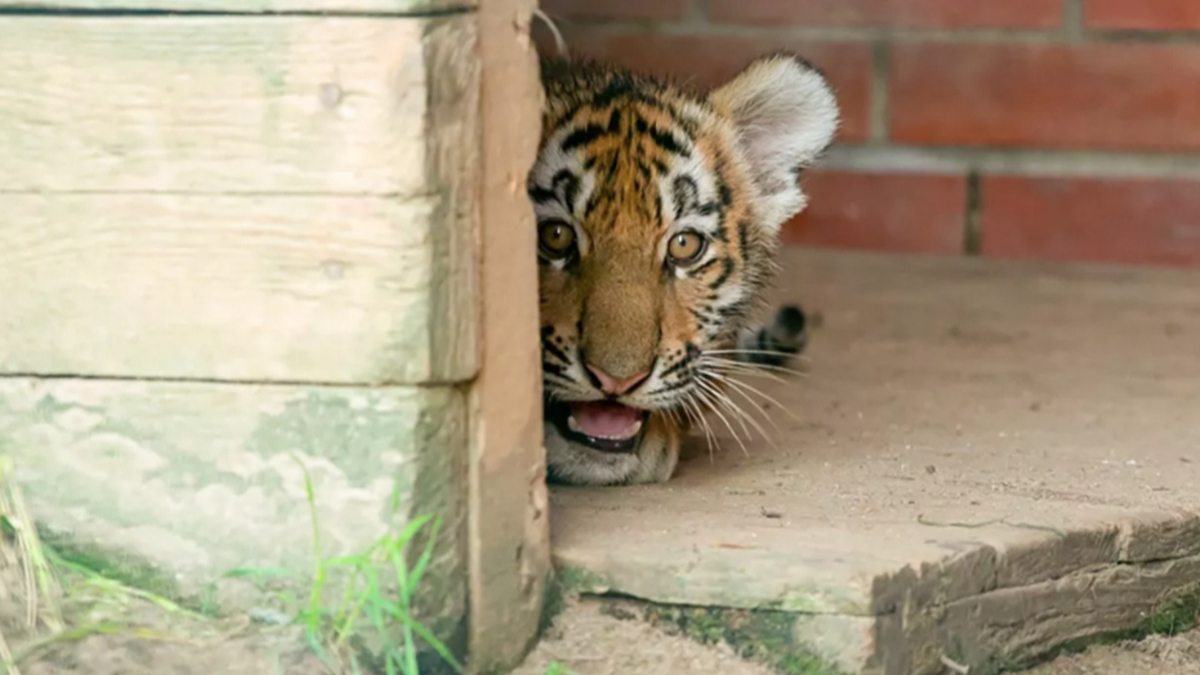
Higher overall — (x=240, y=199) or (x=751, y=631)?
(x=240, y=199)

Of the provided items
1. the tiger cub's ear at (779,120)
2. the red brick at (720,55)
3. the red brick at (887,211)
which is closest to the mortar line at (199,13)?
the tiger cub's ear at (779,120)

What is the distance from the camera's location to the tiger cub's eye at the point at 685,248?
311 centimetres

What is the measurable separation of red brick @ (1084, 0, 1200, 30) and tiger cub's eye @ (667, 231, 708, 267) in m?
2.68

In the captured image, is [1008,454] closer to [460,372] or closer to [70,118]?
[460,372]

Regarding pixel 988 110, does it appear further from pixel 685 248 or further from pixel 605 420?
pixel 605 420

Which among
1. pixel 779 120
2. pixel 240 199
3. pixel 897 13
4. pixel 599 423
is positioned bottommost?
pixel 599 423

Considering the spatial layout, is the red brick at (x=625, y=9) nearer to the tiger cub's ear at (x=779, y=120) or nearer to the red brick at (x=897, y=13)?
the red brick at (x=897, y=13)

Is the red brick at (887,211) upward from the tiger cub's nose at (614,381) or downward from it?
upward

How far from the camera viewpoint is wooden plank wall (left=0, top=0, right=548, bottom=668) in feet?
7.28

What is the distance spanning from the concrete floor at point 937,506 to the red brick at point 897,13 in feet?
4.04

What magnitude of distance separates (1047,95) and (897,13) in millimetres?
515

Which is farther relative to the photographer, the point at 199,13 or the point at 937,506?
the point at 937,506

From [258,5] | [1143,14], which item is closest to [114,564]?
[258,5]

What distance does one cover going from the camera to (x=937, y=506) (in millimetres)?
2840
